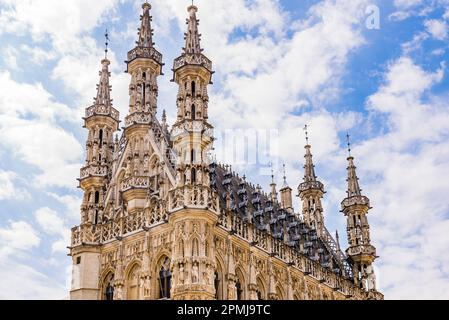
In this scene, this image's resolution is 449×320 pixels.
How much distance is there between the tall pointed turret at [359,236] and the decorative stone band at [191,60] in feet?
88.7

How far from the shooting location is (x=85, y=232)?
134 ft

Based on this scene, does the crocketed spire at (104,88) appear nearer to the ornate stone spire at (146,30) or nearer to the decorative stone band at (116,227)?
the ornate stone spire at (146,30)

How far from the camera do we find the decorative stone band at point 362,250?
6009 cm

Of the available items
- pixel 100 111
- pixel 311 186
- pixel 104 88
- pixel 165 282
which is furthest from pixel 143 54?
pixel 311 186

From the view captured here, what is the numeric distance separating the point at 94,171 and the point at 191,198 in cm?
1015

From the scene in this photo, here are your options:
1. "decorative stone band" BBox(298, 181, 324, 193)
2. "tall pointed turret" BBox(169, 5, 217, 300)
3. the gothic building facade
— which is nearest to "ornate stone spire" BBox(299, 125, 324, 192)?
"decorative stone band" BBox(298, 181, 324, 193)

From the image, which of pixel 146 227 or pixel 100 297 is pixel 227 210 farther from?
pixel 100 297

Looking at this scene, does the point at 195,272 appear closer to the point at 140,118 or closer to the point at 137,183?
the point at 137,183

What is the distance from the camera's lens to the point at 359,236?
61.4 m

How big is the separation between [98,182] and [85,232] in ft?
12.4

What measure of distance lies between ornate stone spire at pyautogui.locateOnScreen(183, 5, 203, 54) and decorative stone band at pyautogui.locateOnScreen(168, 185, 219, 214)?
10099 millimetres
